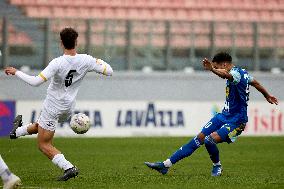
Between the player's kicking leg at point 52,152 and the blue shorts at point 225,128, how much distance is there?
234 cm

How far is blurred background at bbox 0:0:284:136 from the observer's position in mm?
21875

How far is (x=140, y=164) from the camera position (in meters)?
14.3

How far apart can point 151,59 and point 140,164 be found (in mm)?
8743

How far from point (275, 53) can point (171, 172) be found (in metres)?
11.3

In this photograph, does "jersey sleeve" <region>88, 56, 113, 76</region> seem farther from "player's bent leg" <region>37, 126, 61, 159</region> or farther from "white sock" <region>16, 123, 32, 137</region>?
"white sock" <region>16, 123, 32, 137</region>

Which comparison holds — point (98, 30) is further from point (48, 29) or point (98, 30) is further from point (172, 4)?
point (172, 4)

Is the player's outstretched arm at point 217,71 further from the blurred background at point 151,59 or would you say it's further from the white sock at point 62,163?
the blurred background at point 151,59

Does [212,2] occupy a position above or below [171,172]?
above

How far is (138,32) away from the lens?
22641mm

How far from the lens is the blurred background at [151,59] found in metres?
21.9

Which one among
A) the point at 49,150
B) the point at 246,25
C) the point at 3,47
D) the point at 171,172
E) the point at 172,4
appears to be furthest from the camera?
the point at 172,4

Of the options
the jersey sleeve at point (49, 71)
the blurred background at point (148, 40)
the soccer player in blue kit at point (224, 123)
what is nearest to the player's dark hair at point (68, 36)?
the jersey sleeve at point (49, 71)

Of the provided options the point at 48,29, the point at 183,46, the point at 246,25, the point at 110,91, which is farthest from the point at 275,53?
the point at 48,29

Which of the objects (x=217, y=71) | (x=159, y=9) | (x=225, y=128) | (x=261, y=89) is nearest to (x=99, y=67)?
(x=217, y=71)
